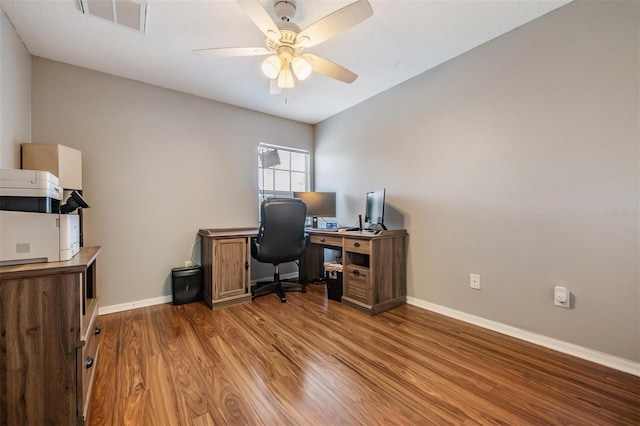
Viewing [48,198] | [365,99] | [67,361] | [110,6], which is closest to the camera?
[67,361]

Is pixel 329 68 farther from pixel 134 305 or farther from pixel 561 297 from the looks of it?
pixel 134 305

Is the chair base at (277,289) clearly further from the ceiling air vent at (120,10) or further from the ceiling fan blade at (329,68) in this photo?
the ceiling air vent at (120,10)

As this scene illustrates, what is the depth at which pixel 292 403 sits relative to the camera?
143cm

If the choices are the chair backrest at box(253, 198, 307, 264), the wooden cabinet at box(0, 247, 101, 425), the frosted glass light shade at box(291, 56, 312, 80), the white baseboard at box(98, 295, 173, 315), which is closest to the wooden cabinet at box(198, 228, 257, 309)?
the chair backrest at box(253, 198, 307, 264)

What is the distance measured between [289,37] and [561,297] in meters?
2.62

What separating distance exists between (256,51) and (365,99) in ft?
A: 6.33

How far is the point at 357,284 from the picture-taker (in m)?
2.80

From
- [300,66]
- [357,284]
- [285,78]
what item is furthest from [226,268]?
[300,66]

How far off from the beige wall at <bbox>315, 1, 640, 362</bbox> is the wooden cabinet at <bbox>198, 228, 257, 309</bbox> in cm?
183

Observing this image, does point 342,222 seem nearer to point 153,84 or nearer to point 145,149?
point 145,149

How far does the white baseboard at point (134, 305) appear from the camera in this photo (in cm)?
269

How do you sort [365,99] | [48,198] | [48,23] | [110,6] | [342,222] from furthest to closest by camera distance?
[342,222]
[365,99]
[48,23]
[110,6]
[48,198]

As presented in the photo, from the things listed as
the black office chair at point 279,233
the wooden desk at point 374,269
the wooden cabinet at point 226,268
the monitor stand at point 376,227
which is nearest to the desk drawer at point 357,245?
the wooden desk at point 374,269

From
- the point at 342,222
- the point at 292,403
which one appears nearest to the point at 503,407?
the point at 292,403
